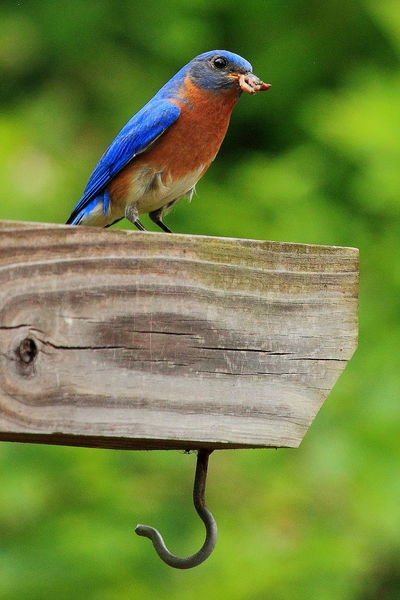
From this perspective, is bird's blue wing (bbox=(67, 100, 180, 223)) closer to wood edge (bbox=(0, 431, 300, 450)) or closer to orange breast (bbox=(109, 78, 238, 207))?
orange breast (bbox=(109, 78, 238, 207))

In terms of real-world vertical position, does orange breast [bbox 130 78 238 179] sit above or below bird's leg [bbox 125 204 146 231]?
above

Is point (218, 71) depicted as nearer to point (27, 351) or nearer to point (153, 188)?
point (153, 188)

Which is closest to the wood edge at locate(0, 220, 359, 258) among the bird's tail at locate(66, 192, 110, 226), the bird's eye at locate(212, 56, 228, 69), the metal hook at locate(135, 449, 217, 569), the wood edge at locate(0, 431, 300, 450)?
the wood edge at locate(0, 431, 300, 450)

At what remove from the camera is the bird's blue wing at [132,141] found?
12.3 ft

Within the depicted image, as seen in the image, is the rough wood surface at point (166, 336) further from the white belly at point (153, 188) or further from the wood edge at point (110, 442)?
the white belly at point (153, 188)

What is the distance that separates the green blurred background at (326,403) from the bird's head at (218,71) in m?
2.17

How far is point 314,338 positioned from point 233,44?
240 inches

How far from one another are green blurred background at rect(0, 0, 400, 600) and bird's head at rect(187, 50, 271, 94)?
2.17 m

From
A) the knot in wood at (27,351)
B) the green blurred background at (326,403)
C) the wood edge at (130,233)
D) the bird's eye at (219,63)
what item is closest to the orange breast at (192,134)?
the bird's eye at (219,63)

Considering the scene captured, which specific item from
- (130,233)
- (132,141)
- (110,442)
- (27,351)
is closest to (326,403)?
(132,141)

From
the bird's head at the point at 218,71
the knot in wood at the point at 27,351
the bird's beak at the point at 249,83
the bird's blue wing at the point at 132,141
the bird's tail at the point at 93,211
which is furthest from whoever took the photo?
the bird's head at the point at 218,71

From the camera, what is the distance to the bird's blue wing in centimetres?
376

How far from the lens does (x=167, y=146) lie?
12.5 feet

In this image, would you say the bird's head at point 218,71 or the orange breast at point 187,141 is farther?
the bird's head at point 218,71
